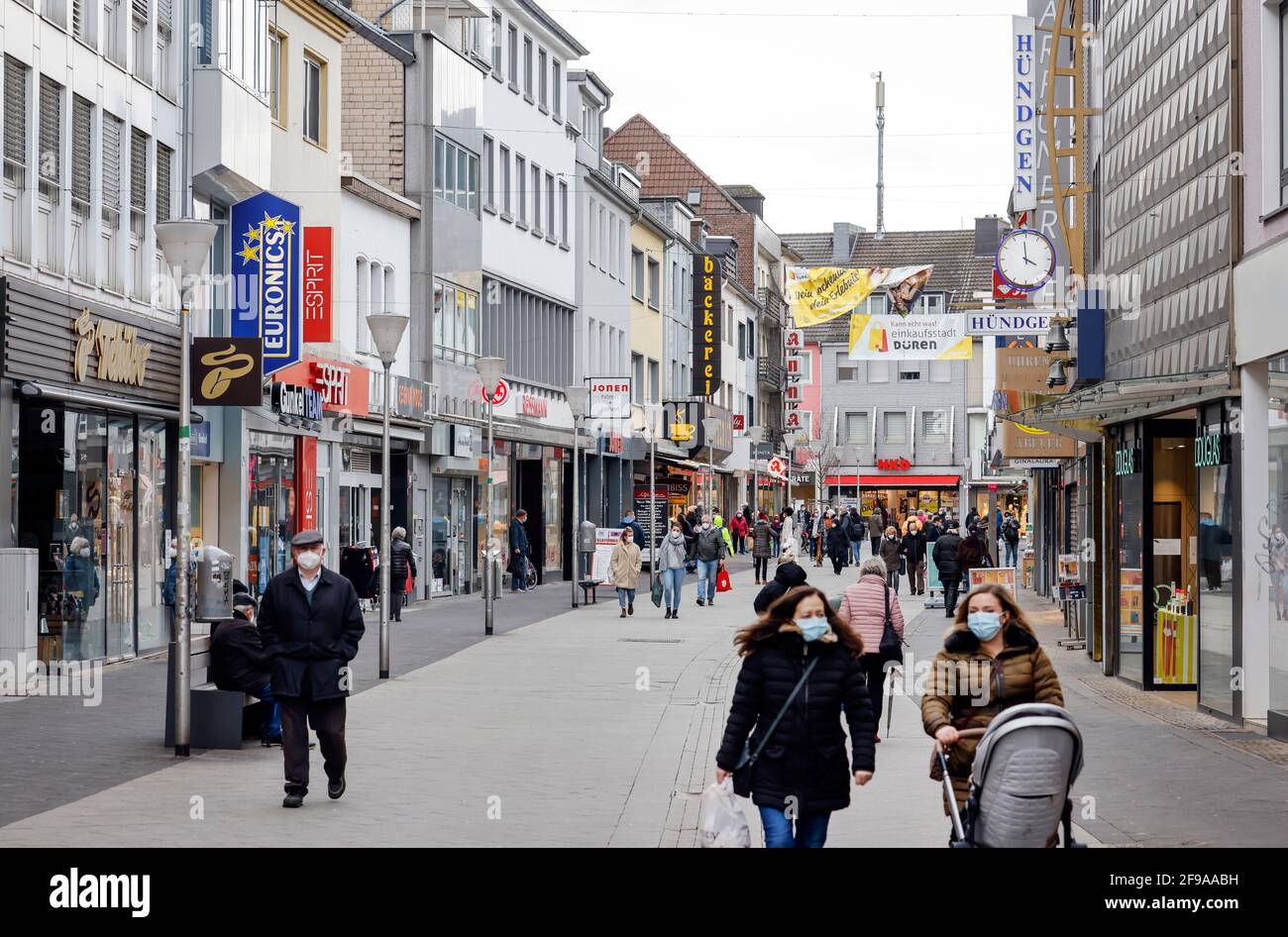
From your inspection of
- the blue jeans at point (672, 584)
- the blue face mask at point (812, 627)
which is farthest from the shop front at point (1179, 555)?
the blue jeans at point (672, 584)

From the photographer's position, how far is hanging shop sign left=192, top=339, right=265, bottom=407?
75.3ft

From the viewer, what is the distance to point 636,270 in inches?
2331

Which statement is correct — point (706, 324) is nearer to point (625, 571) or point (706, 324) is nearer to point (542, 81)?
point (542, 81)

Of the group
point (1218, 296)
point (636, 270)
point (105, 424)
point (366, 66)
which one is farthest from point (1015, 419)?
point (636, 270)

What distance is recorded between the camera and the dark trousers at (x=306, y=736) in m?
11.8

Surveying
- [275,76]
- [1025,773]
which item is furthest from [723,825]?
[275,76]

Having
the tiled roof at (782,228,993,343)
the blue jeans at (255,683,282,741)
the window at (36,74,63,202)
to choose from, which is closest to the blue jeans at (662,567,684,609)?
the window at (36,74,63,202)

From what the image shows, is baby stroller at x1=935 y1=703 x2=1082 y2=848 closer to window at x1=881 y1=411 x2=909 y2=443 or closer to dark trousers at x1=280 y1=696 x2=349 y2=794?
dark trousers at x1=280 y1=696 x2=349 y2=794

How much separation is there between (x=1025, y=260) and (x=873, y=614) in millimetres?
10335

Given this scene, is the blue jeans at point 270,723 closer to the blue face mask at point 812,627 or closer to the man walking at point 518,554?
the blue face mask at point 812,627

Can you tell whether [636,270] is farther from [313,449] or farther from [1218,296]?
[1218,296]

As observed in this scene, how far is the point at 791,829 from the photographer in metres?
8.29
